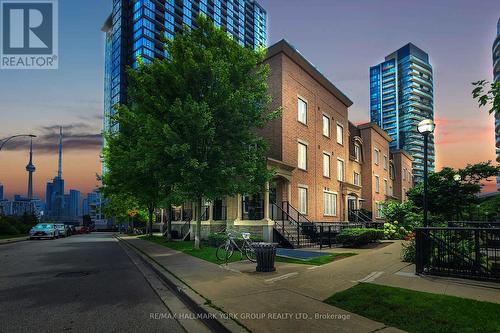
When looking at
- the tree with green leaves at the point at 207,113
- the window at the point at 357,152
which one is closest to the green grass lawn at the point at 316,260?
the tree with green leaves at the point at 207,113

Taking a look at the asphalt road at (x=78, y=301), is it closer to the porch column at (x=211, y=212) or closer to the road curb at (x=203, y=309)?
the road curb at (x=203, y=309)

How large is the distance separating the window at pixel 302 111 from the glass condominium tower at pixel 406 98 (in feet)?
483

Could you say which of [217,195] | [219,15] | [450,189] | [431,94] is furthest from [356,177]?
[431,94]

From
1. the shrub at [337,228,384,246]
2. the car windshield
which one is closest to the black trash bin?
the shrub at [337,228,384,246]

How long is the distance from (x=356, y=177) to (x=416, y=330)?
33312mm

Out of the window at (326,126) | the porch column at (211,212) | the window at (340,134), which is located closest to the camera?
the porch column at (211,212)

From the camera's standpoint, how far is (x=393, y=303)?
6602mm

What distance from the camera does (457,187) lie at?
77.2 ft

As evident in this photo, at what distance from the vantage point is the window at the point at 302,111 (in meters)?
25.5

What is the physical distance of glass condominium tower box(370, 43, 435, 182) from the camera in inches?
6511

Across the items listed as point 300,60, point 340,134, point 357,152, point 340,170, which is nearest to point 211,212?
point 300,60

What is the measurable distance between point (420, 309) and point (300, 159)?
62.5ft

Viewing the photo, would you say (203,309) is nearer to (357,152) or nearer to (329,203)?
(329,203)

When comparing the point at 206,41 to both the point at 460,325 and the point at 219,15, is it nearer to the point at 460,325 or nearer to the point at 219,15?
the point at 460,325
